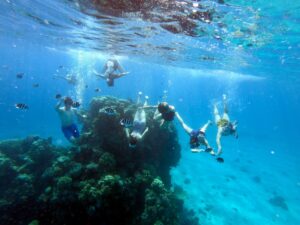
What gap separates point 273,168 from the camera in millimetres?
37938

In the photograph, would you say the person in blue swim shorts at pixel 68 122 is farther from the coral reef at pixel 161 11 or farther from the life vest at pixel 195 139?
the coral reef at pixel 161 11

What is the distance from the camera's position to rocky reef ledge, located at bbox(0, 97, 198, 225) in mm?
9500

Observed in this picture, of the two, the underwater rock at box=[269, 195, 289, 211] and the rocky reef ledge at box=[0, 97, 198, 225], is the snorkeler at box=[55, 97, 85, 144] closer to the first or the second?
the rocky reef ledge at box=[0, 97, 198, 225]

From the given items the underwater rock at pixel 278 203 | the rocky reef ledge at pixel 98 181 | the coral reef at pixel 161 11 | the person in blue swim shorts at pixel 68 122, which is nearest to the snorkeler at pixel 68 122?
the person in blue swim shorts at pixel 68 122

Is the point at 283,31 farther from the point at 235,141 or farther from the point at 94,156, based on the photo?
the point at 235,141

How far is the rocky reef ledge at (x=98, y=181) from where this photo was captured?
9.50 metres

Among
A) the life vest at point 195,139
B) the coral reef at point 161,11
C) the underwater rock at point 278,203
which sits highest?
the coral reef at point 161,11

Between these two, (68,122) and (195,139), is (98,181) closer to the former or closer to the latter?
(195,139)

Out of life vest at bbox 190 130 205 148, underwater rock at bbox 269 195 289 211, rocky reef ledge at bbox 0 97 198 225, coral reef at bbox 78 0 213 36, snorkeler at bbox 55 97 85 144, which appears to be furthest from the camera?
underwater rock at bbox 269 195 289 211

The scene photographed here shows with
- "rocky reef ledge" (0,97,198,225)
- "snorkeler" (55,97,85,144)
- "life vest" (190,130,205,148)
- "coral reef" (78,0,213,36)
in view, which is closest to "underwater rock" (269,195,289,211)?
"rocky reef ledge" (0,97,198,225)

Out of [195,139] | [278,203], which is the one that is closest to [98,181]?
[195,139]

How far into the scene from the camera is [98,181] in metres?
9.57

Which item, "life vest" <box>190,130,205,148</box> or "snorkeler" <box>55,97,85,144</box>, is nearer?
"life vest" <box>190,130,205,148</box>

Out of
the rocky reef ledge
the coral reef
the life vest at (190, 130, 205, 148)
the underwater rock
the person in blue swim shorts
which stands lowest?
the underwater rock
